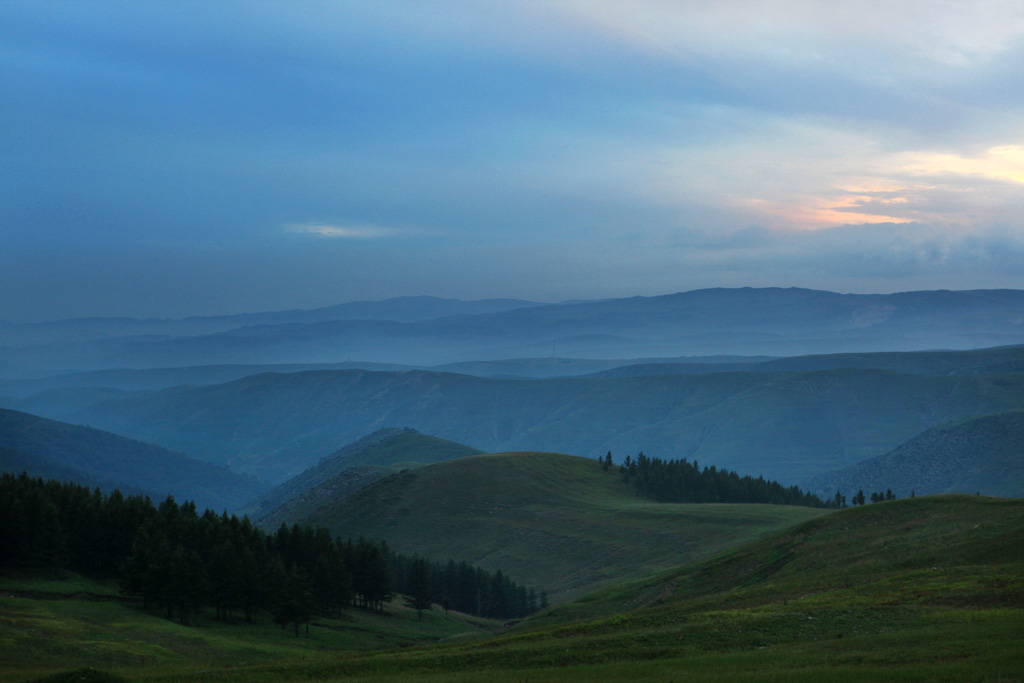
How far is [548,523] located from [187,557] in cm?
10070

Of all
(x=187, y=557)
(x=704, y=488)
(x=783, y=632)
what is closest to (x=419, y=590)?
(x=187, y=557)

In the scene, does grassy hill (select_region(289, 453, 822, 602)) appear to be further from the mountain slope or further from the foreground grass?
the foreground grass

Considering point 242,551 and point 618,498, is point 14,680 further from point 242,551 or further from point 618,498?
point 618,498

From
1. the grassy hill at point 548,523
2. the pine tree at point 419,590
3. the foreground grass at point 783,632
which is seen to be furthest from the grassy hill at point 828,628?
the grassy hill at point 548,523

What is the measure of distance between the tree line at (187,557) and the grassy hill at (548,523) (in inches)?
1586

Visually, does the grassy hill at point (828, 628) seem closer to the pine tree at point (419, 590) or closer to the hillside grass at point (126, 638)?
the hillside grass at point (126, 638)

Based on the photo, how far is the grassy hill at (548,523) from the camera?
122312mm

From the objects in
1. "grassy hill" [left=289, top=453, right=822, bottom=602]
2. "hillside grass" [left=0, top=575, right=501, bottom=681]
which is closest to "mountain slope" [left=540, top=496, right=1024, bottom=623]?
"hillside grass" [left=0, top=575, right=501, bottom=681]

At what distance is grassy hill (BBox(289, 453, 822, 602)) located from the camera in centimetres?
12231

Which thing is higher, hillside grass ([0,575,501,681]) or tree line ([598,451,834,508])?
hillside grass ([0,575,501,681])

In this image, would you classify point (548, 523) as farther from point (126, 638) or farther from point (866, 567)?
point (126, 638)

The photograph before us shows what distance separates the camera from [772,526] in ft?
382

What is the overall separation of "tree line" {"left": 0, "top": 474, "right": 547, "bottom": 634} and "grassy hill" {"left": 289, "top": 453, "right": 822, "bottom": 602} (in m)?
40.3

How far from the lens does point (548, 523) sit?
155875 millimetres
